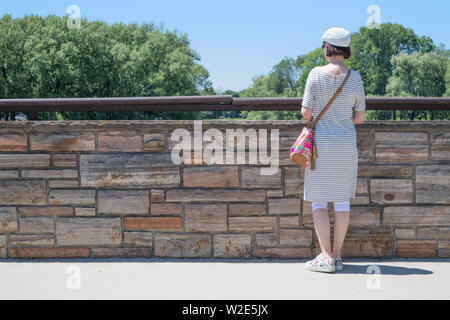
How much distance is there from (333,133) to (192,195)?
1.33 m

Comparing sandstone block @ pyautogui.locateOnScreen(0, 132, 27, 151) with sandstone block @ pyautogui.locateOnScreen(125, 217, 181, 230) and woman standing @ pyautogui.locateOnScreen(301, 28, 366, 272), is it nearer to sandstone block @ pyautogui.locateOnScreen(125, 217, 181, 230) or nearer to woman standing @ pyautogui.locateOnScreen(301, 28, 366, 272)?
sandstone block @ pyautogui.locateOnScreen(125, 217, 181, 230)

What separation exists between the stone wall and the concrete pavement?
155mm

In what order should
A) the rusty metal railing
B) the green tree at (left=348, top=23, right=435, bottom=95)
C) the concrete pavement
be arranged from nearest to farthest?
the concrete pavement, the rusty metal railing, the green tree at (left=348, top=23, right=435, bottom=95)

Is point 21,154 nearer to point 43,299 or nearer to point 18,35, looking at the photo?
point 43,299

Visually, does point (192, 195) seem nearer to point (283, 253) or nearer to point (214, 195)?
point (214, 195)

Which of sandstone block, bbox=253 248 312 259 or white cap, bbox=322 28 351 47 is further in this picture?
sandstone block, bbox=253 248 312 259

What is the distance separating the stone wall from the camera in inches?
175

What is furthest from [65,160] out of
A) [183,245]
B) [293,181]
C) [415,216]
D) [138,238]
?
[415,216]

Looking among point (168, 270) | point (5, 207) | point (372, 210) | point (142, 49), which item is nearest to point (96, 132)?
point (5, 207)

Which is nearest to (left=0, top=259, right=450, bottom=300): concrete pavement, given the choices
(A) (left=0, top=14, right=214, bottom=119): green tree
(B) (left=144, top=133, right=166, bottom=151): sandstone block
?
(B) (left=144, top=133, right=166, bottom=151): sandstone block

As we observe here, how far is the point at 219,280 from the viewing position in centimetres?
378

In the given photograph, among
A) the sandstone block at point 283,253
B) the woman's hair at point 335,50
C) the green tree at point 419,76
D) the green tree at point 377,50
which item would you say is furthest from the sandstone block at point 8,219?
the green tree at point 377,50

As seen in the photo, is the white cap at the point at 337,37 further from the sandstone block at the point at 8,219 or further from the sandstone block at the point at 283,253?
the sandstone block at the point at 8,219

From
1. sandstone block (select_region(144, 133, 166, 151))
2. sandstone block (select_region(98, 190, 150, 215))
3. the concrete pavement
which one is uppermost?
sandstone block (select_region(144, 133, 166, 151))
